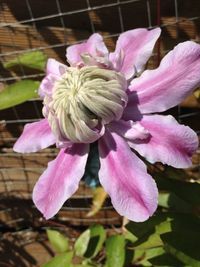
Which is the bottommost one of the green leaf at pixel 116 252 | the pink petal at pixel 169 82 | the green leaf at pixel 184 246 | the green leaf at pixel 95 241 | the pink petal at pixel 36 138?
the green leaf at pixel 95 241

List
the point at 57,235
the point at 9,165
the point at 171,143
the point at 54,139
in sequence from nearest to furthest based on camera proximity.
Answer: the point at 171,143
the point at 54,139
the point at 57,235
the point at 9,165

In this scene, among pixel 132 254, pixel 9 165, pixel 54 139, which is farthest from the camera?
pixel 9 165

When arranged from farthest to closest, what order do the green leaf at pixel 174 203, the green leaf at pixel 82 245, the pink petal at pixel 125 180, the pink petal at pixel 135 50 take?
the green leaf at pixel 82 245 → the green leaf at pixel 174 203 → the pink petal at pixel 135 50 → the pink petal at pixel 125 180

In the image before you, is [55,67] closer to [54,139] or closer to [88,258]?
[54,139]

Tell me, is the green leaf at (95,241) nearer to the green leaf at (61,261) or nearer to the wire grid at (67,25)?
the green leaf at (61,261)

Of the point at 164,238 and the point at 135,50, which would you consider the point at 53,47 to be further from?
the point at 164,238

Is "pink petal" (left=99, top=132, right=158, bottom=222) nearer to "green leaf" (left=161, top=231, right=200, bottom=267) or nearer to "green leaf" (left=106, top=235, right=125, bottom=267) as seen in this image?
"green leaf" (left=161, top=231, right=200, bottom=267)

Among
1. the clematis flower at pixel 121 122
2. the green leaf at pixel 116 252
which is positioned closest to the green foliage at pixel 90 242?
the green leaf at pixel 116 252

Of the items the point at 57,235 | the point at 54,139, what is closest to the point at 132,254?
the point at 57,235
